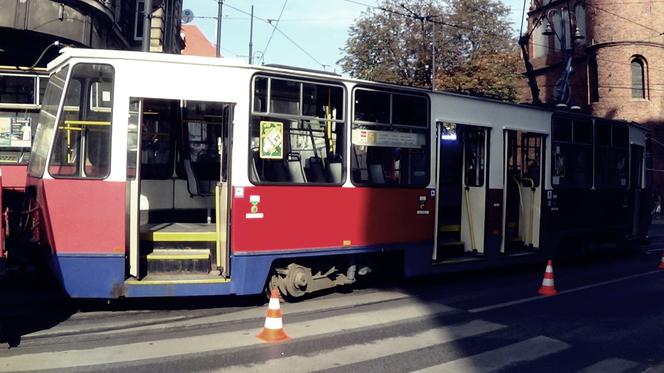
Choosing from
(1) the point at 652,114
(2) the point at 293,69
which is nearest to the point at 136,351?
(2) the point at 293,69

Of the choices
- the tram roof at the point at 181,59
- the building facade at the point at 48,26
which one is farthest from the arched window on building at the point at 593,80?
the tram roof at the point at 181,59

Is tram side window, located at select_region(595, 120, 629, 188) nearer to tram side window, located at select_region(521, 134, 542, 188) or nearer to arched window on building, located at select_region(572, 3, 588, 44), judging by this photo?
tram side window, located at select_region(521, 134, 542, 188)

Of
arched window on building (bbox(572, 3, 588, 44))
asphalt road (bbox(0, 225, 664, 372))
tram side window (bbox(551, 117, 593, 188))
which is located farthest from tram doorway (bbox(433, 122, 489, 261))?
arched window on building (bbox(572, 3, 588, 44))

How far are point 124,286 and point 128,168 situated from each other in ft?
4.46

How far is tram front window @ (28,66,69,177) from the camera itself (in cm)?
747

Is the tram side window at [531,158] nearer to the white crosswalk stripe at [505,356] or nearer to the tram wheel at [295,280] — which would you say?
the white crosswalk stripe at [505,356]

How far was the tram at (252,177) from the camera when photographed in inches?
283

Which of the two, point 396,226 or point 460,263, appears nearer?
point 396,226

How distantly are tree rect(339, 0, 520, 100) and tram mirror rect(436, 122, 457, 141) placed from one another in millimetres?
22523

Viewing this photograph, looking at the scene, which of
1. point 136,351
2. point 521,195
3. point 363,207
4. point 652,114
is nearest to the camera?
point 136,351

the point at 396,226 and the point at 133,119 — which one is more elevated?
the point at 133,119

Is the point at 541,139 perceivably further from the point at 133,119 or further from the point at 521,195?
the point at 133,119

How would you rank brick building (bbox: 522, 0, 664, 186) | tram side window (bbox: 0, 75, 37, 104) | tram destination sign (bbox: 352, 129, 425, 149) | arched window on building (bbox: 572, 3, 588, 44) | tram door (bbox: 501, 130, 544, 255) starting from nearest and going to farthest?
1. tram destination sign (bbox: 352, 129, 425, 149)
2. tram side window (bbox: 0, 75, 37, 104)
3. tram door (bbox: 501, 130, 544, 255)
4. brick building (bbox: 522, 0, 664, 186)
5. arched window on building (bbox: 572, 3, 588, 44)

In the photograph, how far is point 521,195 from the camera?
1178cm
